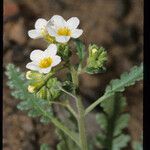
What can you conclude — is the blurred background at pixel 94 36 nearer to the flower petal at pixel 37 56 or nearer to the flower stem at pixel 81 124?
the flower stem at pixel 81 124

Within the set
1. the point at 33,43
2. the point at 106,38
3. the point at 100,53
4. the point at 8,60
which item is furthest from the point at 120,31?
the point at 100,53

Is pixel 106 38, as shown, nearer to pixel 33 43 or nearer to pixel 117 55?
pixel 117 55

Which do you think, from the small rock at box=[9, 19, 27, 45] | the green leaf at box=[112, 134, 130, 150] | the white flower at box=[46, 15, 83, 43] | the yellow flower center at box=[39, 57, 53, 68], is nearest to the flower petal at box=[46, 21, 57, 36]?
the white flower at box=[46, 15, 83, 43]

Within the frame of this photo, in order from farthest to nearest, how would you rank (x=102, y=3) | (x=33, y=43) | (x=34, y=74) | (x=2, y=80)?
(x=102, y=3) < (x=33, y=43) < (x=2, y=80) < (x=34, y=74)

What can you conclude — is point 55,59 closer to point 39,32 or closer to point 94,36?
point 39,32

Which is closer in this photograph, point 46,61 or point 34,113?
point 46,61

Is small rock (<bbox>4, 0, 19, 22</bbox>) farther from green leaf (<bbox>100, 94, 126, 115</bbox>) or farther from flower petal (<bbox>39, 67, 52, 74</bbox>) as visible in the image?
flower petal (<bbox>39, 67, 52, 74</bbox>)

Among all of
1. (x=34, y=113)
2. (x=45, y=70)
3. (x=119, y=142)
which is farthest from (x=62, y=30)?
(x=119, y=142)
